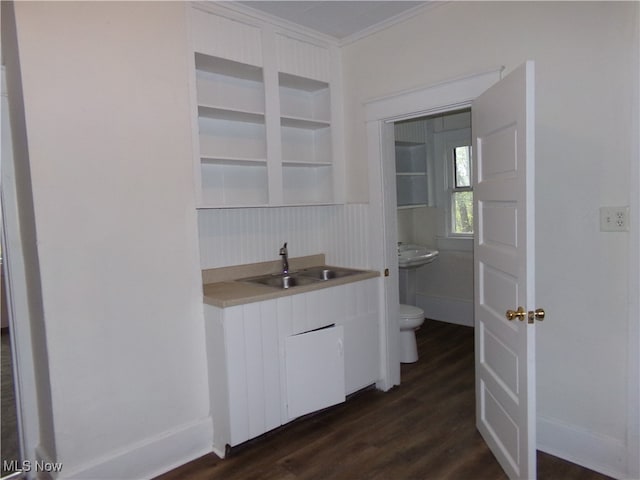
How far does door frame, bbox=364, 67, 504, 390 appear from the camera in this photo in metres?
2.91

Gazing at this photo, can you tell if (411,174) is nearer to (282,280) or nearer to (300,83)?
(300,83)

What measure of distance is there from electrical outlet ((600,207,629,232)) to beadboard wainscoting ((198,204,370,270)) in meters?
1.45

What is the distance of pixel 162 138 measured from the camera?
7.72 ft

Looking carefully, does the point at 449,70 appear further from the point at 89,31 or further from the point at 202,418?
the point at 202,418

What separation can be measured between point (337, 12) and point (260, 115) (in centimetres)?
77

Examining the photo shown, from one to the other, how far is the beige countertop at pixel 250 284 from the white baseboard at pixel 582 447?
134cm

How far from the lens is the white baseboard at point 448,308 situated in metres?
4.67

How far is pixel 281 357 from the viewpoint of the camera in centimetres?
261

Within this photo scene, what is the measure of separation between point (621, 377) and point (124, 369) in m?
2.35

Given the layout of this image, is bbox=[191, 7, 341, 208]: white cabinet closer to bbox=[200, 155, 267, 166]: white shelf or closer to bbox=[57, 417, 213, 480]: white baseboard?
bbox=[200, 155, 267, 166]: white shelf

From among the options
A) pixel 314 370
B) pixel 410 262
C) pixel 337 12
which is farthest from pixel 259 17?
pixel 410 262

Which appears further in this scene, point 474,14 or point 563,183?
point 474,14

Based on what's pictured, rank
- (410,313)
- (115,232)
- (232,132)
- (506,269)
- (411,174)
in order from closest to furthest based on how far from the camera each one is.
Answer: (506,269) < (115,232) < (232,132) < (410,313) < (411,174)

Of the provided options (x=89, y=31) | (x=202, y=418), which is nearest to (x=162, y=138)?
(x=89, y=31)
